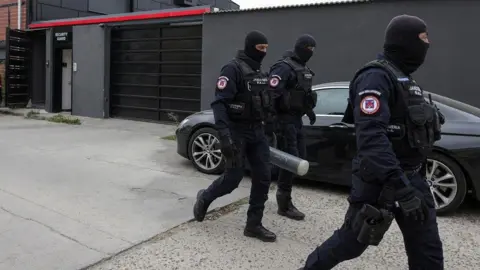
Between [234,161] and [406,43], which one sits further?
[234,161]

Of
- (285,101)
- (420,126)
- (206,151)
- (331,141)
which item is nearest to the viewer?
(420,126)

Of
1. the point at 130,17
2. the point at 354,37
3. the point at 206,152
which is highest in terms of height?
the point at 130,17

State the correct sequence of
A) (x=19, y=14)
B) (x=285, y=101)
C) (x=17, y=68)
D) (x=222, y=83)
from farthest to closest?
(x=19, y=14)
(x=17, y=68)
(x=285, y=101)
(x=222, y=83)

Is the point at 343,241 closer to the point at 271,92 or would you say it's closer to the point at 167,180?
the point at 271,92

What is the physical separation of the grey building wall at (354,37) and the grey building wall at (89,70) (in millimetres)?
3860

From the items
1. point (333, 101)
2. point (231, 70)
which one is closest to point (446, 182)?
point (333, 101)

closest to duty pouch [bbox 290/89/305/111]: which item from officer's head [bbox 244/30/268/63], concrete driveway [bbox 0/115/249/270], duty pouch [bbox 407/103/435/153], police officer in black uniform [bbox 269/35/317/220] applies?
police officer in black uniform [bbox 269/35/317/220]

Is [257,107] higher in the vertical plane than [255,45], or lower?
lower

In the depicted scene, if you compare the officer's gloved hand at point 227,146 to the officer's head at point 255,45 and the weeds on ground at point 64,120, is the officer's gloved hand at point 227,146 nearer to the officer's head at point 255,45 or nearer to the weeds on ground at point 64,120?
the officer's head at point 255,45

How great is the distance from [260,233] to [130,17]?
9.70 metres

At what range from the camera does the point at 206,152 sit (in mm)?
6293

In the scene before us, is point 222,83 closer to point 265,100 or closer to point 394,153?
point 265,100

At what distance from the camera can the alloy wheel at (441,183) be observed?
4.60 m

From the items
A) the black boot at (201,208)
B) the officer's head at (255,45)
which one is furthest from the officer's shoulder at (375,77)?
the black boot at (201,208)
